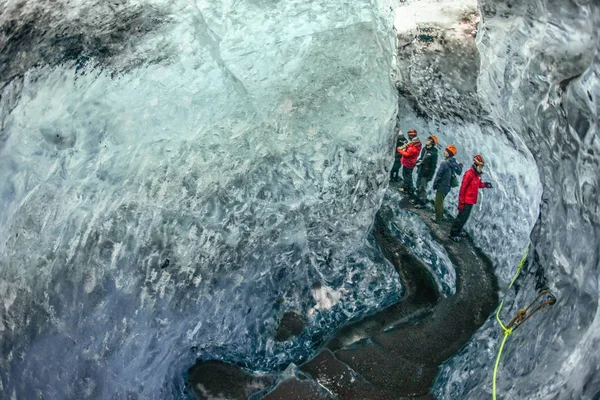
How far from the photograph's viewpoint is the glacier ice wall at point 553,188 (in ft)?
11.1

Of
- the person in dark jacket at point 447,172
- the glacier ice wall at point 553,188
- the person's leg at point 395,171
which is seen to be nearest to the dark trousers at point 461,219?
the person in dark jacket at point 447,172

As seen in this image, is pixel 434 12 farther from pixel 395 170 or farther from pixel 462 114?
pixel 395 170

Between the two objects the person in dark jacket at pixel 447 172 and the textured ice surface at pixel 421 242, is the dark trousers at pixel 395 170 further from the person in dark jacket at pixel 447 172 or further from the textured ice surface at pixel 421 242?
the person in dark jacket at pixel 447 172

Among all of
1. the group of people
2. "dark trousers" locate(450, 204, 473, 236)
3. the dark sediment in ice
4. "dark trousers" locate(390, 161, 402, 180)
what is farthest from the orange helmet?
the dark sediment in ice

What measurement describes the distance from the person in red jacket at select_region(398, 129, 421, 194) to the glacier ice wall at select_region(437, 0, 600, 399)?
7.03ft

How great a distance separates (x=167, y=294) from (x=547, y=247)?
3.14 m

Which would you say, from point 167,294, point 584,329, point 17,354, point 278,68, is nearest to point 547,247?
point 584,329

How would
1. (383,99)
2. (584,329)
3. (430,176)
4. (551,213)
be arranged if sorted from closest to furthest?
(584,329)
(551,213)
(383,99)
(430,176)

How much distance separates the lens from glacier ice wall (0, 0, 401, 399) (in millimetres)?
4758

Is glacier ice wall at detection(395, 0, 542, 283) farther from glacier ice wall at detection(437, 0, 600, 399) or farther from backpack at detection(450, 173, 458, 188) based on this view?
glacier ice wall at detection(437, 0, 600, 399)

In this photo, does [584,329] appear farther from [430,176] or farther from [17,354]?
[17,354]

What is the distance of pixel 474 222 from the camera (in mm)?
6676

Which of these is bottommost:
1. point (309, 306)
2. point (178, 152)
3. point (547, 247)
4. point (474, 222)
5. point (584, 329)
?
point (474, 222)

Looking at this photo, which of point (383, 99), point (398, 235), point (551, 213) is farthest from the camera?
point (398, 235)
